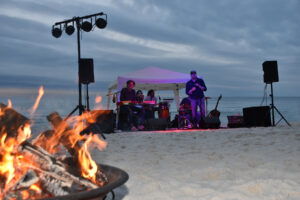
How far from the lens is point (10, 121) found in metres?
2.09

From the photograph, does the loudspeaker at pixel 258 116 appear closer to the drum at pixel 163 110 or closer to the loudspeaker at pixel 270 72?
the loudspeaker at pixel 270 72

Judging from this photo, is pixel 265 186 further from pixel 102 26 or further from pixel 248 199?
pixel 102 26

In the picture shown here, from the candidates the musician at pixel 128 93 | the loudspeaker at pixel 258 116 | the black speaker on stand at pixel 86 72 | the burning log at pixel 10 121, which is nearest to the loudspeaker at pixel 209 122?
the loudspeaker at pixel 258 116

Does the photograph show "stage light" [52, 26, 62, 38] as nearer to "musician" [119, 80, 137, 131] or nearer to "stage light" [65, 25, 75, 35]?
"stage light" [65, 25, 75, 35]

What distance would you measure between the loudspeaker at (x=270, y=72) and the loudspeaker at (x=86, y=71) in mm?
5716

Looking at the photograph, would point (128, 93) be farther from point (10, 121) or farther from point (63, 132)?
point (10, 121)

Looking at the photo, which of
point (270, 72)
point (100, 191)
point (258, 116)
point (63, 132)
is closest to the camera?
point (100, 191)

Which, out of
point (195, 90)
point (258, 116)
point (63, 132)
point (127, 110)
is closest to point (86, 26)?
point (127, 110)

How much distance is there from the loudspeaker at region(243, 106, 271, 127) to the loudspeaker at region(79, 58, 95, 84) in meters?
5.60

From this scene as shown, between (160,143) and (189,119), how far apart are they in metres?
5.02

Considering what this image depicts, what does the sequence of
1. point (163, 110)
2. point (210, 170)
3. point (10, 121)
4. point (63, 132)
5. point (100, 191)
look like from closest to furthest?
1. point (100, 191)
2. point (10, 121)
3. point (63, 132)
4. point (210, 170)
5. point (163, 110)

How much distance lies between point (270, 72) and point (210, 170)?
24.7 ft

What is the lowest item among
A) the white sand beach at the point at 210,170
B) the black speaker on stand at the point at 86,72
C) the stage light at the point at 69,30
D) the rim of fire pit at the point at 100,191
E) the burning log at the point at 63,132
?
the white sand beach at the point at 210,170

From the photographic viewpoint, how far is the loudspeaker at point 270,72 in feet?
33.9
